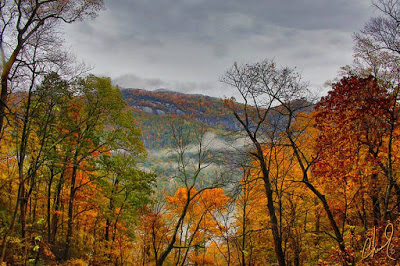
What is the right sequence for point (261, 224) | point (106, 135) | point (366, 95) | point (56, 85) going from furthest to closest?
1. point (261, 224)
2. point (106, 135)
3. point (366, 95)
4. point (56, 85)

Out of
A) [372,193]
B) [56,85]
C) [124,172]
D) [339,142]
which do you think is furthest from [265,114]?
[124,172]

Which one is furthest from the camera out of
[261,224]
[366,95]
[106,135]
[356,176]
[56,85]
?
[261,224]

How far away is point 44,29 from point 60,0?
1300mm

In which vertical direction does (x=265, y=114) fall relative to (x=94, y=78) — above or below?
below

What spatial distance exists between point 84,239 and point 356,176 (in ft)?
54.9

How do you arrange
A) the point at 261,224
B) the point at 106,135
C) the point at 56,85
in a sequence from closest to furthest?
the point at 56,85 < the point at 106,135 < the point at 261,224

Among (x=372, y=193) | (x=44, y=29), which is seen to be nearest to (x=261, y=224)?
(x=372, y=193)

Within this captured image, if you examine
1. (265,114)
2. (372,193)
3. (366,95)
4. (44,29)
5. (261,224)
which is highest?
(44,29)

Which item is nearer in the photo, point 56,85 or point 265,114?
point 56,85

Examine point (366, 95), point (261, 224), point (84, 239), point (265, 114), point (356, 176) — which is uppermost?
point (366, 95)

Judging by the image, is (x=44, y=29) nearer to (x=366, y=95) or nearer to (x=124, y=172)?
(x=124, y=172)

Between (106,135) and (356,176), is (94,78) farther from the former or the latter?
(356,176)

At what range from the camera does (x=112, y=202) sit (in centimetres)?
1482

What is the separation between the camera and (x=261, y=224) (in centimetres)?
1562
